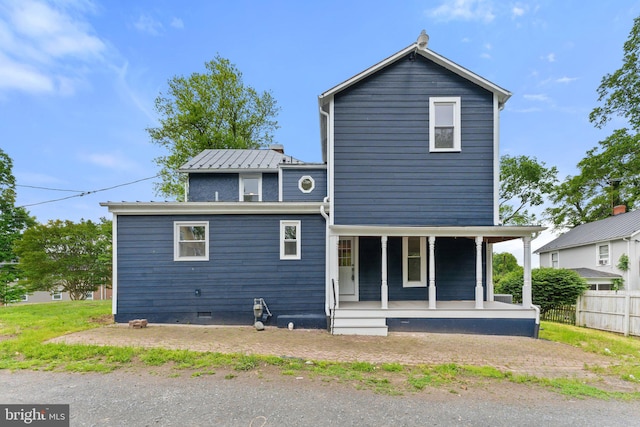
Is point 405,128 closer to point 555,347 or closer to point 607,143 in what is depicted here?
point 555,347

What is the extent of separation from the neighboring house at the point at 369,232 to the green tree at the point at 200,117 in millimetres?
13102

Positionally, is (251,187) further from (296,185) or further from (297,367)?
(297,367)

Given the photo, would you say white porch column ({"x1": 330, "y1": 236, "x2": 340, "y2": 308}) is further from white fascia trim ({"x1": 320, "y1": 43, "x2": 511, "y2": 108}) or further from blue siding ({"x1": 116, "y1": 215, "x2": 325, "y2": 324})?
white fascia trim ({"x1": 320, "y1": 43, "x2": 511, "y2": 108})

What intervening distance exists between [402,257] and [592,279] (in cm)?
1379

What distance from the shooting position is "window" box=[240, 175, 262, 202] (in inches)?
456

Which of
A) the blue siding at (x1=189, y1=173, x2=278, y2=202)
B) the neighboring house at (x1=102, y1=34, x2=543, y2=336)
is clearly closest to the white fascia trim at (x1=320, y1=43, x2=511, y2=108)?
the neighboring house at (x1=102, y1=34, x2=543, y2=336)

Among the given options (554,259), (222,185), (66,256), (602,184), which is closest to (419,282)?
(222,185)

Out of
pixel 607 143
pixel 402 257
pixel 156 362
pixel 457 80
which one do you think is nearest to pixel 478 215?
pixel 402 257

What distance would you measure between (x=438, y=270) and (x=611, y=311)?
591cm

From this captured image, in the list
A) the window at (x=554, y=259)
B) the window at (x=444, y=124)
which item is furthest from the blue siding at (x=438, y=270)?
the window at (x=554, y=259)

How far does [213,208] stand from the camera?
8.04 m

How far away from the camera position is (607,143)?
2086 cm

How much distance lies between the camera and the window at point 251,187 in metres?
11.6

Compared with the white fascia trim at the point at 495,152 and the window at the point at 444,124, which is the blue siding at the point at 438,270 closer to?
the white fascia trim at the point at 495,152
